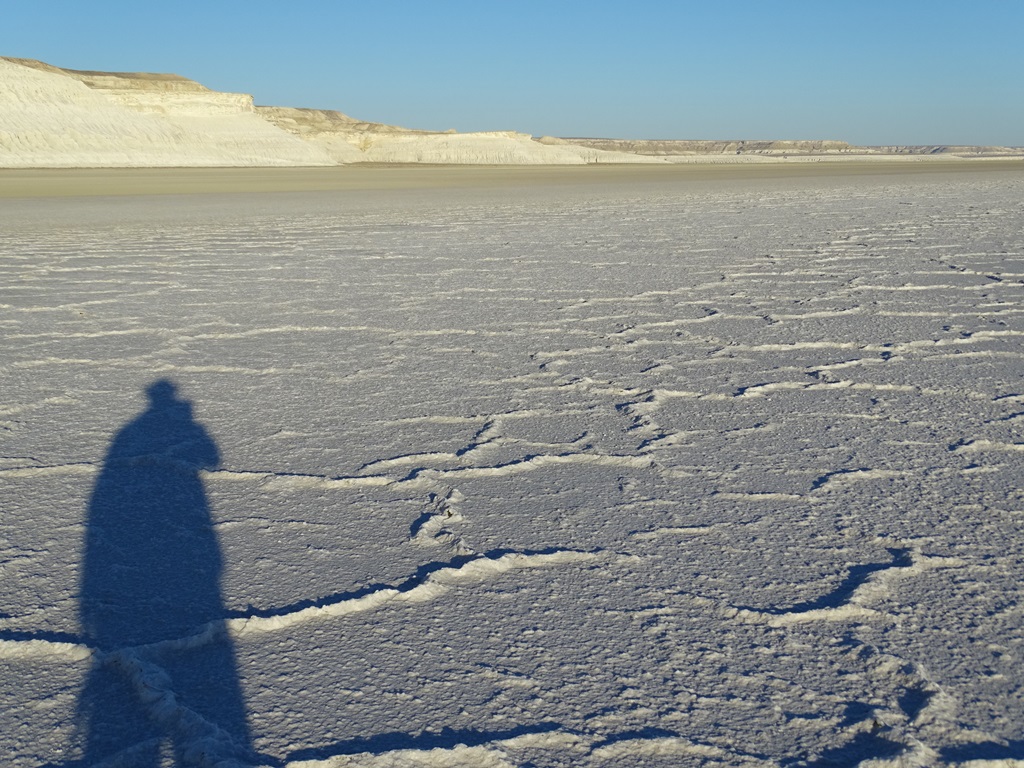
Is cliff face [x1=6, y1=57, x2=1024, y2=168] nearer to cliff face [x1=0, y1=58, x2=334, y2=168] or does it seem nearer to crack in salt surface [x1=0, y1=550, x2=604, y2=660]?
cliff face [x1=0, y1=58, x2=334, y2=168]

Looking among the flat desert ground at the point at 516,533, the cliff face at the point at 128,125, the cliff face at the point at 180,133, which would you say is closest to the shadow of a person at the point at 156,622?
the flat desert ground at the point at 516,533

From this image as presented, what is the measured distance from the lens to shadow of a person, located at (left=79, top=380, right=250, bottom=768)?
112cm

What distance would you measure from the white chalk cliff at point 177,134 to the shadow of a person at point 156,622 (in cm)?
2958

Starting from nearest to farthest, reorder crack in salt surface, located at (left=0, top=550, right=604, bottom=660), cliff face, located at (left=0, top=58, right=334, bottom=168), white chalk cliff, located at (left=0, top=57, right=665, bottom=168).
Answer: crack in salt surface, located at (left=0, top=550, right=604, bottom=660) → cliff face, located at (left=0, top=58, right=334, bottom=168) → white chalk cliff, located at (left=0, top=57, right=665, bottom=168)

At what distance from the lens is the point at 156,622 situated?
140 centimetres

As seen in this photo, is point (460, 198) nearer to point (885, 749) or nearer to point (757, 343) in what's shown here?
point (757, 343)

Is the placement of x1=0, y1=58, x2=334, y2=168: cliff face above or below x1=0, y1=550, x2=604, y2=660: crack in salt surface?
above

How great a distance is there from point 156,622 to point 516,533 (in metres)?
0.64

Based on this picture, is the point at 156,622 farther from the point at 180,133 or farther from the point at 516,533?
the point at 180,133

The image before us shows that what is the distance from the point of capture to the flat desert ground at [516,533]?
115cm

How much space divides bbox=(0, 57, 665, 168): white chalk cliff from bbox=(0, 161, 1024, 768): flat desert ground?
28835 millimetres

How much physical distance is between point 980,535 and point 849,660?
0.55m

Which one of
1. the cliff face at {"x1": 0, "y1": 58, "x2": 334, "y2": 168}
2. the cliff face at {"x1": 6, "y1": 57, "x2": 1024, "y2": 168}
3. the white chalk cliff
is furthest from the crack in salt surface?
the cliff face at {"x1": 0, "y1": 58, "x2": 334, "y2": 168}

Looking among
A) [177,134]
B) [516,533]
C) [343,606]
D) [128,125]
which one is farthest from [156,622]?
[177,134]
